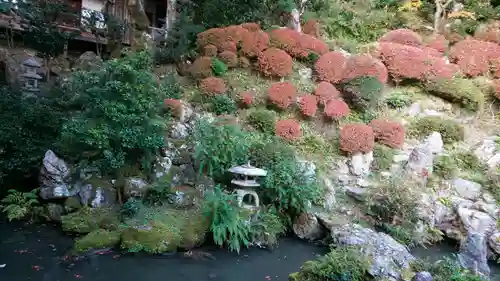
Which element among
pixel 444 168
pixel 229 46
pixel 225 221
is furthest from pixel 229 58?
pixel 444 168

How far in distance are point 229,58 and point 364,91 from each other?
160 inches

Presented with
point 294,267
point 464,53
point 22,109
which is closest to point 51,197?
point 22,109

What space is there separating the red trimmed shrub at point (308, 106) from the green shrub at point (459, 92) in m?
4.13

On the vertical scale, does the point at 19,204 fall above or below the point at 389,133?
below

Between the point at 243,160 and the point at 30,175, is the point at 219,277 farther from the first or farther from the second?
the point at 30,175

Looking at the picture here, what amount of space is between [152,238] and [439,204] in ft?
20.9

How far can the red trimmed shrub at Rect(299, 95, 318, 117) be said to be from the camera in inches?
413

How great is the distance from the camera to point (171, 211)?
751 cm

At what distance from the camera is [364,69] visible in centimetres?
1119

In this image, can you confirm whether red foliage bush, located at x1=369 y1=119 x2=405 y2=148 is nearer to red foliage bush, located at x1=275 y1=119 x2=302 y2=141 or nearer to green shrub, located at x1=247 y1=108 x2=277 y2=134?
red foliage bush, located at x1=275 y1=119 x2=302 y2=141

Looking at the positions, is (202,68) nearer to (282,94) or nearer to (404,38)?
(282,94)

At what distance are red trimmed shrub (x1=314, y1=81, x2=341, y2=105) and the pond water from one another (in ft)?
16.0

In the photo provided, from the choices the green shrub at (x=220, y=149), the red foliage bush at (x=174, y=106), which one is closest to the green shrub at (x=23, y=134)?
the red foliage bush at (x=174, y=106)

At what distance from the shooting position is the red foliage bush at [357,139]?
9695mm
